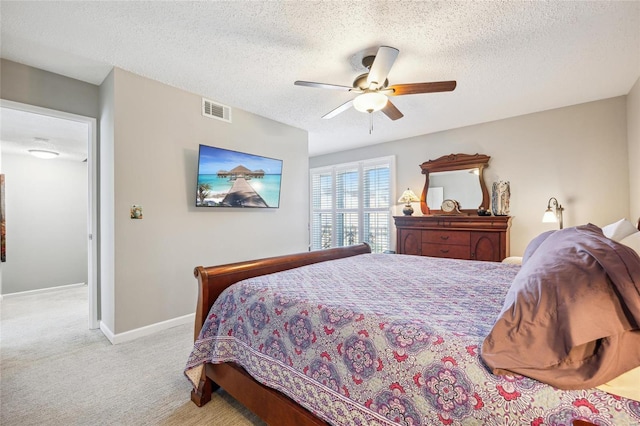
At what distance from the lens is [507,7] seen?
A: 6.11 feet

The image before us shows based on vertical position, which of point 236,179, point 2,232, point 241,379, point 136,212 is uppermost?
point 236,179

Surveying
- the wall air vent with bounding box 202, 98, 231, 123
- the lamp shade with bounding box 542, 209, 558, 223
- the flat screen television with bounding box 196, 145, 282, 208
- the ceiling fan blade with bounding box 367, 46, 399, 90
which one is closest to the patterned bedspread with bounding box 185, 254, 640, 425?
the ceiling fan blade with bounding box 367, 46, 399, 90

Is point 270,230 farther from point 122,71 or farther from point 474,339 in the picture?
point 474,339

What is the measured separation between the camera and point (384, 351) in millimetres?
1114

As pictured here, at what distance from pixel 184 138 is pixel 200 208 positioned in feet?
2.58

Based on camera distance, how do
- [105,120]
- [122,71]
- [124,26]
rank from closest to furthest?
1. [124,26]
2. [122,71]
3. [105,120]

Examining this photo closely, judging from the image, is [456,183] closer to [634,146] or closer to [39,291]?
[634,146]

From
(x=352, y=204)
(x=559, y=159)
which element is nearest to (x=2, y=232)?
(x=352, y=204)

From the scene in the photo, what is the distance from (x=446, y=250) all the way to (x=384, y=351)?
3281 millimetres

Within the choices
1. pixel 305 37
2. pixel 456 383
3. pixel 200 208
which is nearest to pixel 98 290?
pixel 200 208

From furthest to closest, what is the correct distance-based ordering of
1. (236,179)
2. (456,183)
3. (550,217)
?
(456,183), (236,179), (550,217)

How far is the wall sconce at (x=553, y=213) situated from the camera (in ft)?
10.8

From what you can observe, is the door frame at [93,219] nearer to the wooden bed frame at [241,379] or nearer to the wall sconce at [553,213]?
the wooden bed frame at [241,379]

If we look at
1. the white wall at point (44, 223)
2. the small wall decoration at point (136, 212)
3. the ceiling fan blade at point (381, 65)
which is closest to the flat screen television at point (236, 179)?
the small wall decoration at point (136, 212)
